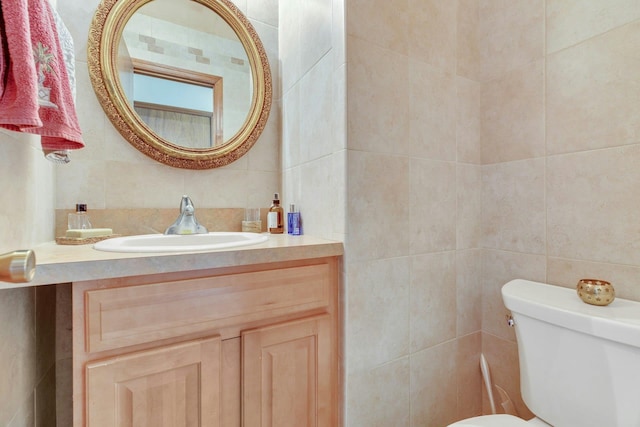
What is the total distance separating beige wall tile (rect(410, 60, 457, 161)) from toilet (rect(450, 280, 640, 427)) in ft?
1.79

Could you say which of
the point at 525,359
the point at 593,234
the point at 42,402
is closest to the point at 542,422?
the point at 525,359

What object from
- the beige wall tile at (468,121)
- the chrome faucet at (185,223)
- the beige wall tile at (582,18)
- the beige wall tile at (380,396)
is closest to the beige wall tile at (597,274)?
the beige wall tile at (468,121)

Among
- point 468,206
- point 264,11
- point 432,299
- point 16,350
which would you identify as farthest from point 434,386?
point 264,11

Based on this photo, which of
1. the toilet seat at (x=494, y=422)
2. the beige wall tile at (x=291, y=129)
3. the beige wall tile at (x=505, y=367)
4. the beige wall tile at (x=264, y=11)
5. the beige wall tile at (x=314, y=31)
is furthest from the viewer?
the beige wall tile at (x=264, y=11)

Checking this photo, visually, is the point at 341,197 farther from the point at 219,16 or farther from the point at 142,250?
the point at 219,16

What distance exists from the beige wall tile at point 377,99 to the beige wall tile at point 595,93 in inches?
19.6

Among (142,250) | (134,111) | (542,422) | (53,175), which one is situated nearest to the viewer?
(142,250)

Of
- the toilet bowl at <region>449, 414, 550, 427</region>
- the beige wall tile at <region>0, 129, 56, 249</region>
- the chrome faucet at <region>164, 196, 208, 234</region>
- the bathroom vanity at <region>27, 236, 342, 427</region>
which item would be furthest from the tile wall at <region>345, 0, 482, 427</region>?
the beige wall tile at <region>0, 129, 56, 249</region>

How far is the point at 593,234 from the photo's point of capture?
894 millimetres

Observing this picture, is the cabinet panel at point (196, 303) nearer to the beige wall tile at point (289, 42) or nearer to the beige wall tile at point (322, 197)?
the beige wall tile at point (322, 197)

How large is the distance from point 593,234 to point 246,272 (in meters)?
1.05

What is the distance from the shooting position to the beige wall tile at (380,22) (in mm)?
896

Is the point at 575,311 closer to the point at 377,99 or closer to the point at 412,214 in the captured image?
the point at 412,214

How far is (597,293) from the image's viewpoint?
0.77 metres
